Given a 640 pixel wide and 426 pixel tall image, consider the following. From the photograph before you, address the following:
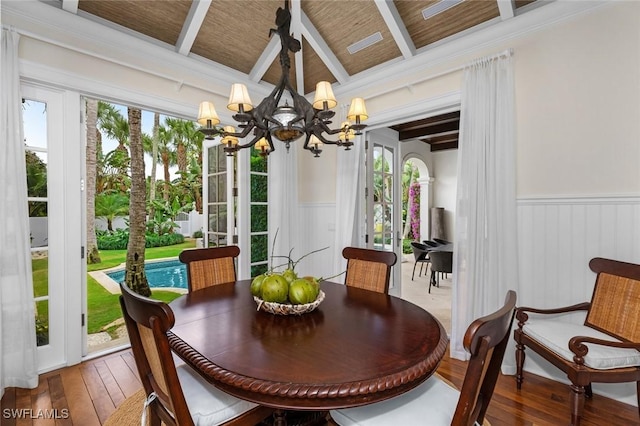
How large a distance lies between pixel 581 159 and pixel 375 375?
2.33 m

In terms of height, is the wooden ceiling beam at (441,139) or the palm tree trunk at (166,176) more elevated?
the wooden ceiling beam at (441,139)

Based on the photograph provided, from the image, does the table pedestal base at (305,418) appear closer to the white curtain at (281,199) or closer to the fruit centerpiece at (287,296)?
the fruit centerpiece at (287,296)

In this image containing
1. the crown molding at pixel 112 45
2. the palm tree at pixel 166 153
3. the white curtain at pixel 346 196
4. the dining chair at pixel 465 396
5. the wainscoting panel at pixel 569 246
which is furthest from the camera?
the palm tree at pixel 166 153

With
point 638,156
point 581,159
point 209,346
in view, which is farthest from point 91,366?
point 638,156

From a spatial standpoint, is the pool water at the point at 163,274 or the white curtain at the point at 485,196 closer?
the white curtain at the point at 485,196

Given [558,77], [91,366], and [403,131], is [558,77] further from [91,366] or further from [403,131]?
[91,366]

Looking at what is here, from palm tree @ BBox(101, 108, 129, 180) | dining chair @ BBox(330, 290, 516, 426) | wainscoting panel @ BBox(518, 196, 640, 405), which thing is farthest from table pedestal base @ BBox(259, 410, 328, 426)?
palm tree @ BBox(101, 108, 129, 180)

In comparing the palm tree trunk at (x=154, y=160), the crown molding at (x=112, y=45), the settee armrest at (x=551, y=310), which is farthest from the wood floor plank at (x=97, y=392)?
the palm tree trunk at (x=154, y=160)

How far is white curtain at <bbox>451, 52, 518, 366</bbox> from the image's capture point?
2.45m

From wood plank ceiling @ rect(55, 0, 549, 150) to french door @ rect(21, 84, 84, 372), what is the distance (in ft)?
2.71

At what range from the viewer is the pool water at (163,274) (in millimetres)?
6379

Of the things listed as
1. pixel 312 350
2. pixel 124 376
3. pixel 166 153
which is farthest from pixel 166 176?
pixel 312 350

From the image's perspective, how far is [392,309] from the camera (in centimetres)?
158

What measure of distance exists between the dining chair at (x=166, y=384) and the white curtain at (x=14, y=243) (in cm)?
160
